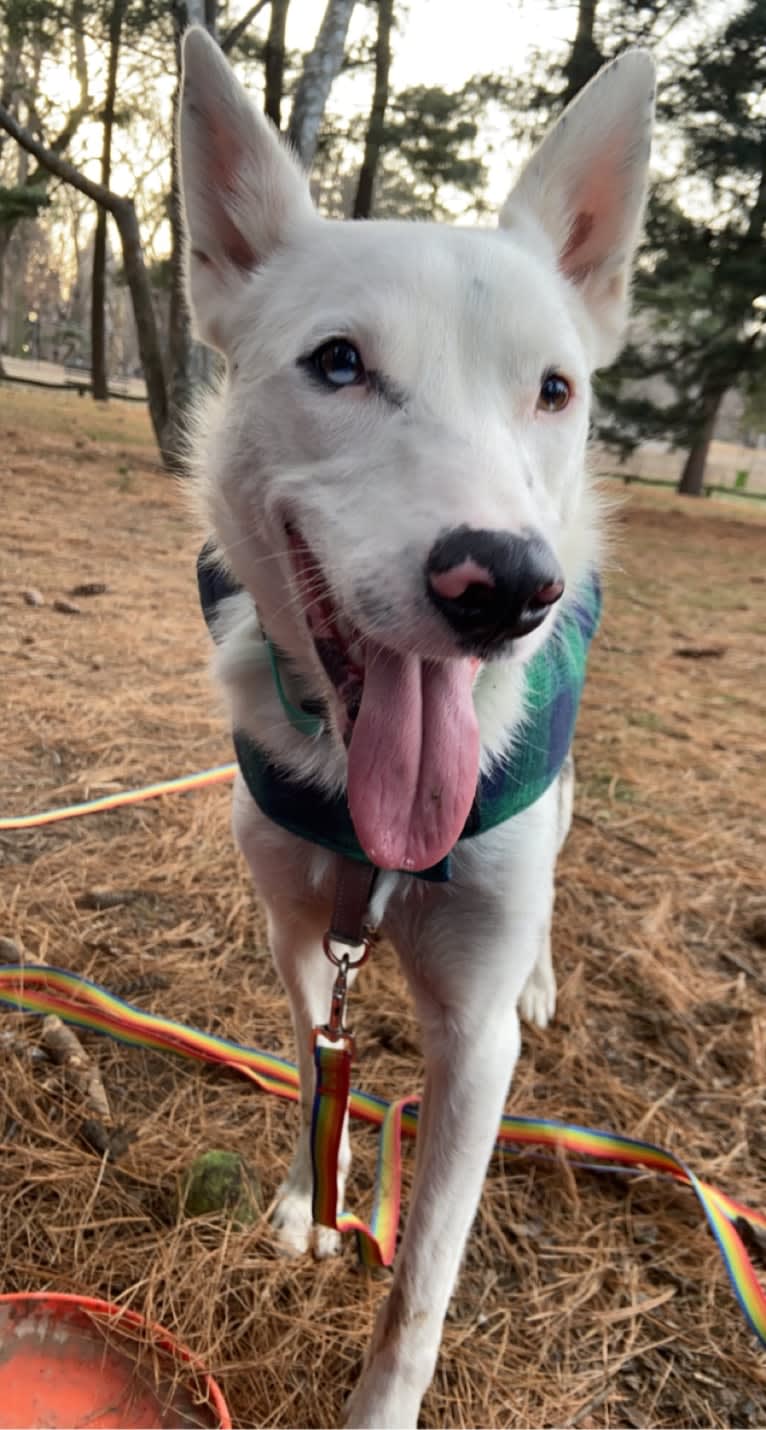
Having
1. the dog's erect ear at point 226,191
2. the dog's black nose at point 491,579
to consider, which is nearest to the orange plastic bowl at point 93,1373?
the dog's black nose at point 491,579

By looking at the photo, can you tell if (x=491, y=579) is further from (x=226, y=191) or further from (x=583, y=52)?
(x=583, y=52)

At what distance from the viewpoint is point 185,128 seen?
1.77m

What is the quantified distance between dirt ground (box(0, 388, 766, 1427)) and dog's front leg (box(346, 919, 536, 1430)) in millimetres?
174

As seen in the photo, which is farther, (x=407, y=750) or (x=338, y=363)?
(x=338, y=363)

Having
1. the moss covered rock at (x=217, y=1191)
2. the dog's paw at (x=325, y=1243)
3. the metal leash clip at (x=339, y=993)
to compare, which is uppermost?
the metal leash clip at (x=339, y=993)

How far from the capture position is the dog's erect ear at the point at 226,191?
5.63ft

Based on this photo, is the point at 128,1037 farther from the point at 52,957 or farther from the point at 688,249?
the point at 688,249

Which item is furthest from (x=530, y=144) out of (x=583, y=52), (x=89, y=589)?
(x=89, y=589)

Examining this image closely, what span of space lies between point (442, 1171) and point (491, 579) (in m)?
1.06

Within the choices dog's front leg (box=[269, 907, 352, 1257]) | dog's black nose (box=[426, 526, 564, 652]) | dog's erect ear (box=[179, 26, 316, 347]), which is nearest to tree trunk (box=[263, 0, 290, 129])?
dog's erect ear (box=[179, 26, 316, 347])

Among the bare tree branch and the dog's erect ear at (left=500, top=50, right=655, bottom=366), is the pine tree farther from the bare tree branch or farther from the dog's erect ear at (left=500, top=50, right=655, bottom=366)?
the dog's erect ear at (left=500, top=50, right=655, bottom=366)

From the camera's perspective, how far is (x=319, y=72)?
868 cm

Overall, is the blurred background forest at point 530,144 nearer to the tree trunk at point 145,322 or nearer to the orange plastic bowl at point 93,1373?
the tree trunk at point 145,322

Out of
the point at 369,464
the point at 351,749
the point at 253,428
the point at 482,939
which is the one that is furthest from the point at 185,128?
the point at 482,939
